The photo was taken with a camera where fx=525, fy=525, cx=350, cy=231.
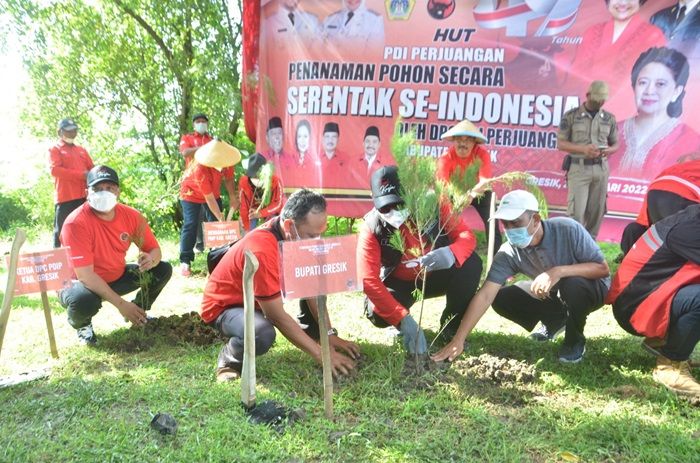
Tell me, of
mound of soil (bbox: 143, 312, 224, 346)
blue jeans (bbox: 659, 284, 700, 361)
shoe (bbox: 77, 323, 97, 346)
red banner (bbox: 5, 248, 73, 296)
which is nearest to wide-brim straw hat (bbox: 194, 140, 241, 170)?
mound of soil (bbox: 143, 312, 224, 346)

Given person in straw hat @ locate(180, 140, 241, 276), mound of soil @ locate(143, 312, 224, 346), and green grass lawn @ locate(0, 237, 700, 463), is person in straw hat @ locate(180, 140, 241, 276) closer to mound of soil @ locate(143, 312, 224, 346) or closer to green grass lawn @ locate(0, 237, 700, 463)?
mound of soil @ locate(143, 312, 224, 346)

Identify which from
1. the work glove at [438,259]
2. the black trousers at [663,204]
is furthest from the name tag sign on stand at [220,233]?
the black trousers at [663,204]

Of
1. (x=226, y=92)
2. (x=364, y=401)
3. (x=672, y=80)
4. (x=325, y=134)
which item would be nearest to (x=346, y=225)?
(x=325, y=134)

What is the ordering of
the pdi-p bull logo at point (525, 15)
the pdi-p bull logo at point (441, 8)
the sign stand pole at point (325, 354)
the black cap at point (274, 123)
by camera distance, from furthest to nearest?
the black cap at point (274, 123) → the pdi-p bull logo at point (441, 8) → the pdi-p bull logo at point (525, 15) → the sign stand pole at point (325, 354)

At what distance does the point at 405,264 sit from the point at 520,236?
0.77 m

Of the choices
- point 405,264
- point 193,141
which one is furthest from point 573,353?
point 193,141

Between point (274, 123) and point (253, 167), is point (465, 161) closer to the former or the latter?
point (253, 167)

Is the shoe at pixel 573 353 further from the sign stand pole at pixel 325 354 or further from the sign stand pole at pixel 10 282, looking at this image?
the sign stand pole at pixel 10 282

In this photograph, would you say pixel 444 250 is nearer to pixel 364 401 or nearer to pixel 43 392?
pixel 364 401

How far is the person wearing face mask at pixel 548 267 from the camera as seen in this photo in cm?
304

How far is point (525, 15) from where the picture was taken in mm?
6109

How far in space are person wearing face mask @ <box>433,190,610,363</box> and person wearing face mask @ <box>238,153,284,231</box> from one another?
112 inches

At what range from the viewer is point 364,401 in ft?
8.89

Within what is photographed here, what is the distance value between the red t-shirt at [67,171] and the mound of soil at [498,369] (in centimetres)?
490
